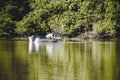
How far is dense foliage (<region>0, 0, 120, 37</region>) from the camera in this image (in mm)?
69750

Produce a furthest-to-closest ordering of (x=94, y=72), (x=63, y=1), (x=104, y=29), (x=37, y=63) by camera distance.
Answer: (x=63, y=1), (x=104, y=29), (x=37, y=63), (x=94, y=72)

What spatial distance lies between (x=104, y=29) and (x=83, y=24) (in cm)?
409

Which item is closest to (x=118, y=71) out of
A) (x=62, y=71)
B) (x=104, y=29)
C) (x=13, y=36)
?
(x=62, y=71)

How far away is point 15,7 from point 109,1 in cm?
1540

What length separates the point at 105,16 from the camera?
7038 centimetres

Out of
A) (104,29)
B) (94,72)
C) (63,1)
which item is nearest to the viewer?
(94,72)

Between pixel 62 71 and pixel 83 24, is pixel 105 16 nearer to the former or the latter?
pixel 83 24

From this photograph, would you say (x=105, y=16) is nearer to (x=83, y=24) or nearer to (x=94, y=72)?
(x=83, y=24)

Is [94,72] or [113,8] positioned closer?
[94,72]

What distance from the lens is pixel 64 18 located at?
71.3m

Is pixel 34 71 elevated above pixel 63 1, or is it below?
below

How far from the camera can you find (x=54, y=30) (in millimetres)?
70500

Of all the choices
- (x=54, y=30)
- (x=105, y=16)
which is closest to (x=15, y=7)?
(x=54, y=30)

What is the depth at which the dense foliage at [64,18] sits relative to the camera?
69750mm
